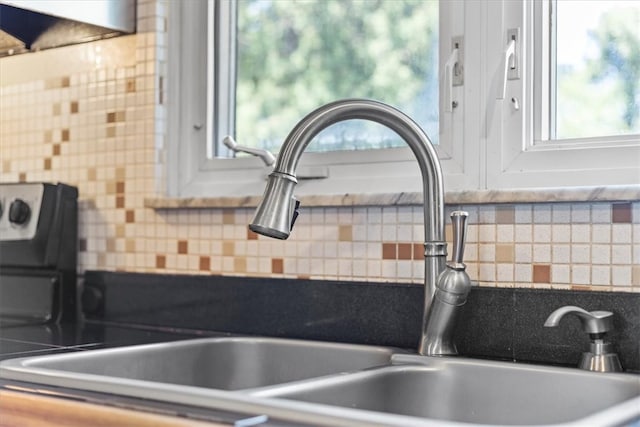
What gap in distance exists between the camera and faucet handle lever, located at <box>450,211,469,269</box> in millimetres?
1386

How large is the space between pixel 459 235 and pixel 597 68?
37 centimetres

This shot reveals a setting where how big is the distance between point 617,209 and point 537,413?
33 centimetres

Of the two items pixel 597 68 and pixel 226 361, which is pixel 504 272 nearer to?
pixel 597 68

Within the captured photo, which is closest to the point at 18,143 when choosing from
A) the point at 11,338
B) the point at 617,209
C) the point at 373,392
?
the point at 11,338

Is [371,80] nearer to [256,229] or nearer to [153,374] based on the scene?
[256,229]

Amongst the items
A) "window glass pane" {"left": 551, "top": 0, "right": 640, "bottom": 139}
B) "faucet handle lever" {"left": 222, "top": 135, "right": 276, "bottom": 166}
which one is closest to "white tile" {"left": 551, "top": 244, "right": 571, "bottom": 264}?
"window glass pane" {"left": 551, "top": 0, "right": 640, "bottom": 139}

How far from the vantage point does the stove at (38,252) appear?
6.57 feet

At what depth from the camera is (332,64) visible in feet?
5.99

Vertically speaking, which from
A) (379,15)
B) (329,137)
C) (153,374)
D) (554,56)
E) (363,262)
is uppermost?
(379,15)

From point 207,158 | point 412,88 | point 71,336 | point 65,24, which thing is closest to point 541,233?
point 412,88

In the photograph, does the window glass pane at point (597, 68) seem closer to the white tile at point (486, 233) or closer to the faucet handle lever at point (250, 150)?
the white tile at point (486, 233)

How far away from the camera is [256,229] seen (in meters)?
1.32

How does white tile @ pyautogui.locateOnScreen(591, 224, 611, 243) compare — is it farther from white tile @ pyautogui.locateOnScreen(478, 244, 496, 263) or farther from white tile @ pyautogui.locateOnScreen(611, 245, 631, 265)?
white tile @ pyautogui.locateOnScreen(478, 244, 496, 263)

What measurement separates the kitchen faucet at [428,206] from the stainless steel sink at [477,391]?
0.19 ft
